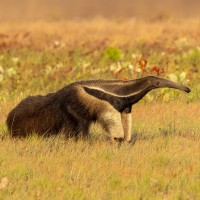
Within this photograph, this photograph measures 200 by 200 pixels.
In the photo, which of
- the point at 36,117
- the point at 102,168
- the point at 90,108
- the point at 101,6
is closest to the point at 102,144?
the point at 90,108

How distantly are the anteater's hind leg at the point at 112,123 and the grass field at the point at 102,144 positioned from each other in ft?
0.58

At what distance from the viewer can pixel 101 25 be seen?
86.2 ft

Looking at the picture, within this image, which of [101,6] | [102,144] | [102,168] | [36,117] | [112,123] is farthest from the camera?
[101,6]

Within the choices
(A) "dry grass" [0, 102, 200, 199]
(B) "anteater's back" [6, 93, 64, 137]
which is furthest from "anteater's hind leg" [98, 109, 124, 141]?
(B) "anteater's back" [6, 93, 64, 137]

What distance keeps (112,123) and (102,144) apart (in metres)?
0.38

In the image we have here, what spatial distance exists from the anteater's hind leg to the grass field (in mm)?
177

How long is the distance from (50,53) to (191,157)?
1101 centimetres

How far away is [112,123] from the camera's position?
28.8 ft

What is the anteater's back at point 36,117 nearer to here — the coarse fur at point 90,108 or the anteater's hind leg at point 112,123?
the coarse fur at point 90,108

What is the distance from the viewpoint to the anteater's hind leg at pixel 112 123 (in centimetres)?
877

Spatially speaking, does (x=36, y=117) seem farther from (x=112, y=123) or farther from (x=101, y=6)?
(x=101, y=6)

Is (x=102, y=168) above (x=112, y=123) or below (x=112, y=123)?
below

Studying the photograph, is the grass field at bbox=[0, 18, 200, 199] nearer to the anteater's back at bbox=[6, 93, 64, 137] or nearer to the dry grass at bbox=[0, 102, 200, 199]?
the dry grass at bbox=[0, 102, 200, 199]

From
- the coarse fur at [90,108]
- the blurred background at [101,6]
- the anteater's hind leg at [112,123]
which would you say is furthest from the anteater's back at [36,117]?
the blurred background at [101,6]
